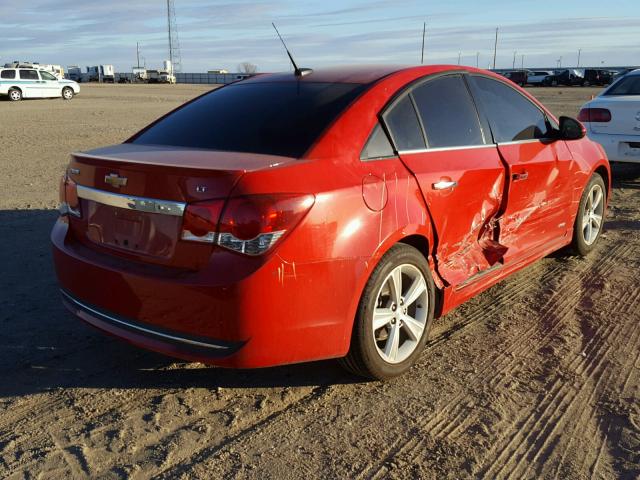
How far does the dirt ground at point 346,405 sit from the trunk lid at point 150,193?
80cm

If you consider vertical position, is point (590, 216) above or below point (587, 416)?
above

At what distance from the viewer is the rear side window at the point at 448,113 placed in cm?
367

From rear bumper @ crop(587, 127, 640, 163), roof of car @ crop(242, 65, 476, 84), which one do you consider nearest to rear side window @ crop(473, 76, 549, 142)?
roof of car @ crop(242, 65, 476, 84)

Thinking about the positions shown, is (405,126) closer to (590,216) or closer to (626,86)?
(590,216)

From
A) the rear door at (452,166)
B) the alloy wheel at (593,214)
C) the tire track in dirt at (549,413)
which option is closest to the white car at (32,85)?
the alloy wheel at (593,214)

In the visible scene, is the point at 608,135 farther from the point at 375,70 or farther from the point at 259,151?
the point at 259,151

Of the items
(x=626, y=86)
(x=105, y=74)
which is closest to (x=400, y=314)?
(x=626, y=86)

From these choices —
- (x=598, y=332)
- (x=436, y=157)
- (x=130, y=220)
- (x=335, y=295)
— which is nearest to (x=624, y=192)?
(x=598, y=332)

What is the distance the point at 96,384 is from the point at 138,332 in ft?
1.89

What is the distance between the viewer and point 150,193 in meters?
2.83

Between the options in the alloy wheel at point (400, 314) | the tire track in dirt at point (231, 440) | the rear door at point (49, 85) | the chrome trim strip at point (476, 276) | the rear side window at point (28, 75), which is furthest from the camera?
the rear door at point (49, 85)

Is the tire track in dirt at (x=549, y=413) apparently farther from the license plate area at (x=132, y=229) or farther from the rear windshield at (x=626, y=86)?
the rear windshield at (x=626, y=86)

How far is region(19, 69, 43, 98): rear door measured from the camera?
116 feet

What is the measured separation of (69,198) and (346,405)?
1.88 metres
